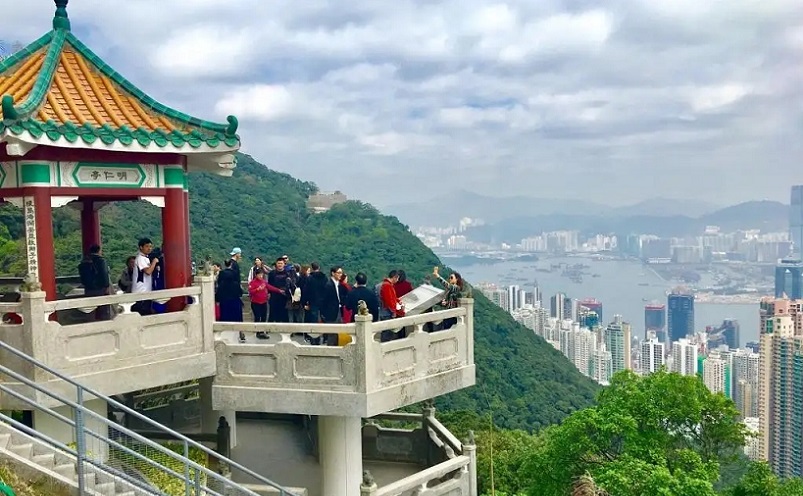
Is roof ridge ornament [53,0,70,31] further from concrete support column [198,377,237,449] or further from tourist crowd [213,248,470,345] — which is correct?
concrete support column [198,377,237,449]

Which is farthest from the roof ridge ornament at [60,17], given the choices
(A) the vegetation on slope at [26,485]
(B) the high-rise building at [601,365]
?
(B) the high-rise building at [601,365]

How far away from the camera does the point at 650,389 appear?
2022 cm

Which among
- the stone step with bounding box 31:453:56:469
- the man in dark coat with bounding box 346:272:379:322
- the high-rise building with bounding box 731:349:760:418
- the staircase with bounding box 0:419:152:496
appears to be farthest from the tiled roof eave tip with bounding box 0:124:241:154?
the high-rise building with bounding box 731:349:760:418

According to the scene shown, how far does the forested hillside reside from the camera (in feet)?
184

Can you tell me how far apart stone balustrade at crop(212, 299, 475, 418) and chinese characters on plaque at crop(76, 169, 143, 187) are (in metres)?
2.45

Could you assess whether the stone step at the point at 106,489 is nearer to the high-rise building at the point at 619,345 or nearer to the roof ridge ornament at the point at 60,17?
the roof ridge ornament at the point at 60,17

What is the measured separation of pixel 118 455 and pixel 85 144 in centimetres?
406

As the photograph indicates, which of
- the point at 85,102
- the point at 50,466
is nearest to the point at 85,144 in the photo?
the point at 85,102

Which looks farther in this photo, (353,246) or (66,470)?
(353,246)

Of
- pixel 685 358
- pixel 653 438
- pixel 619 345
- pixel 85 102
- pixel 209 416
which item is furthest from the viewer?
pixel 619 345

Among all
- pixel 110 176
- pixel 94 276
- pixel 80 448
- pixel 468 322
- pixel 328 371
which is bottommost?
pixel 80 448

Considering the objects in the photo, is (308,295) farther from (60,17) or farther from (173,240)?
(60,17)

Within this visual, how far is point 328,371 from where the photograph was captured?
416 inches

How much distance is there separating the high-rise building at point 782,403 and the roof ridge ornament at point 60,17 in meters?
58.1
